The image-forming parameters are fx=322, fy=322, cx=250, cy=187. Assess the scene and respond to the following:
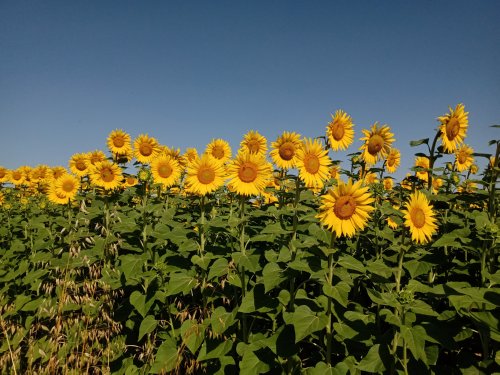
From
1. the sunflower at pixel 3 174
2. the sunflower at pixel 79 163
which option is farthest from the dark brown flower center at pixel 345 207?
the sunflower at pixel 3 174

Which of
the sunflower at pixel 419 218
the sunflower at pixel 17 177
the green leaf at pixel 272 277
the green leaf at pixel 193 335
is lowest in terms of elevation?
→ the green leaf at pixel 193 335

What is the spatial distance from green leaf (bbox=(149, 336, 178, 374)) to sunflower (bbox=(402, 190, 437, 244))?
3.21 m

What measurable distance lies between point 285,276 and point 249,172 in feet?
5.68

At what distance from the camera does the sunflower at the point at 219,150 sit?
7023 mm

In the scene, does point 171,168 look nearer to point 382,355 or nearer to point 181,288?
point 181,288

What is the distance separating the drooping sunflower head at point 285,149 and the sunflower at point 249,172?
0.43m

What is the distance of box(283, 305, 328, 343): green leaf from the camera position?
2.92m

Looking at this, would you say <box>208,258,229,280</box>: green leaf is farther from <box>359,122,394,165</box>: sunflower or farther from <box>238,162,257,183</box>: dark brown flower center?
<box>359,122,394,165</box>: sunflower

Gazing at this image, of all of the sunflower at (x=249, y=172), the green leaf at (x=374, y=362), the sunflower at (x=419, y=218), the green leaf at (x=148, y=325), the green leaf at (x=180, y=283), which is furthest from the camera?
the sunflower at (x=249, y=172)

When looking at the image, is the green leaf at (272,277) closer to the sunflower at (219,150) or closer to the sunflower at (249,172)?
the sunflower at (249,172)

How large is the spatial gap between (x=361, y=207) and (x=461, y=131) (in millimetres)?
2555

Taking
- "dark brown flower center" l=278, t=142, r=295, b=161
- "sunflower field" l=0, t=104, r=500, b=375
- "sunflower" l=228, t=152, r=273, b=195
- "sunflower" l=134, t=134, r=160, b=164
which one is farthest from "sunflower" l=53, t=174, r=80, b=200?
"dark brown flower center" l=278, t=142, r=295, b=161


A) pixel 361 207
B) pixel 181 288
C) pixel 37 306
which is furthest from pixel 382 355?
pixel 37 306

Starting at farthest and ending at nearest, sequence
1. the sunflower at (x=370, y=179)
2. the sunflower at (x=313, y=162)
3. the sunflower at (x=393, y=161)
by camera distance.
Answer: the sunflower at (x=393, y=161) < the sunflower at (x=370, y=179) < the sunflower at (x=313, y=162)
